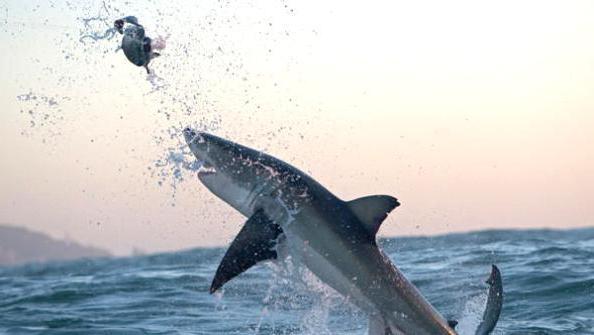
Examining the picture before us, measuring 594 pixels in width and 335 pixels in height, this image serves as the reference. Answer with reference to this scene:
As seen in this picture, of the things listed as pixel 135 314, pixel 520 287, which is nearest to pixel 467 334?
pixel 520 287

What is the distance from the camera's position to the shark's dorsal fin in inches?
383

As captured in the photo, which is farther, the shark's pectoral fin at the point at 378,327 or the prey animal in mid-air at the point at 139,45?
the prey animal in mid-air at the point at 139,45

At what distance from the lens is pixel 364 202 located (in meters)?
9.79

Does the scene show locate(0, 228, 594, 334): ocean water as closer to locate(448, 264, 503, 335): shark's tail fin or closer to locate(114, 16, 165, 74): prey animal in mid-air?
locate(448, 264, 503, 335): shark's tail fin

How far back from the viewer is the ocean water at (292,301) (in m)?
14.6

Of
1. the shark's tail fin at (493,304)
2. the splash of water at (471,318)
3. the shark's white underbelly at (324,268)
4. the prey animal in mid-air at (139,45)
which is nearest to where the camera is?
the shark's white underbelly at (324,268)

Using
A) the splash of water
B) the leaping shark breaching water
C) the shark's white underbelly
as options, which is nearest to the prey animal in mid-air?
the leaping shark breaching water

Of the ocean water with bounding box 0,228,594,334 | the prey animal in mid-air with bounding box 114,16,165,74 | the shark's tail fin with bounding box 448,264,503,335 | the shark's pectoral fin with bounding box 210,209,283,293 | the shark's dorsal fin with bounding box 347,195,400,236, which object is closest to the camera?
the shark's pectoral fin with bounding box 210,209,283,293

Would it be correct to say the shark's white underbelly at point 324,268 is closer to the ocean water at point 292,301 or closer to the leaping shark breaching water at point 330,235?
the leaping shark breaching water at point 330,235

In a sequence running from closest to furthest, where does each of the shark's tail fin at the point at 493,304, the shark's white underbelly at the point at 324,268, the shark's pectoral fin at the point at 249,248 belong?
the shark's pectoral fin at the point at 249,248
the shark's white underbelly at the point at 324,268
the shark's tail fin at the point at 493,304

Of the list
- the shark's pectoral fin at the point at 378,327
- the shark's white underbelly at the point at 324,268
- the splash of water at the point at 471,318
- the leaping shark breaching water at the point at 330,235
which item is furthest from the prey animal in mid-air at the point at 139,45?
the splash of water at the point at 471,318

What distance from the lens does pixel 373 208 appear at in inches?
385

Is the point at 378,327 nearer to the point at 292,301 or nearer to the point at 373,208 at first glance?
the point at 373,208

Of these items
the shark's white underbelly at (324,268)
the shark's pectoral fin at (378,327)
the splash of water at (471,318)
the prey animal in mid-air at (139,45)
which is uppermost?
the prey animal in mid-air at (139,45)
